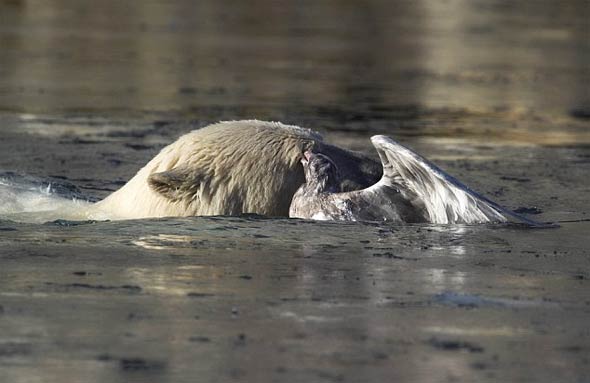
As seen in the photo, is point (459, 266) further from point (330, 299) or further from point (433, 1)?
point (433, 1)

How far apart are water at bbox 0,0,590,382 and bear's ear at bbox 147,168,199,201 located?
0.60ft

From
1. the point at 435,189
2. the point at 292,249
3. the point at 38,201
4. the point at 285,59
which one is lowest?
the point at 292,249

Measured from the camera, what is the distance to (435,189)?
8.27 m

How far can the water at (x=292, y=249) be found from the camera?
548cm

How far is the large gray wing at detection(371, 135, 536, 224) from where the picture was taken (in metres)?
8.20

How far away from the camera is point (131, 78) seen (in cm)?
1936

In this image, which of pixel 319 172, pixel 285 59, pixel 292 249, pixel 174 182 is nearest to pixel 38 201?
pixel 174 182

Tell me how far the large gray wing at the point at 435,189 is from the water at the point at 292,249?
0.07 metres

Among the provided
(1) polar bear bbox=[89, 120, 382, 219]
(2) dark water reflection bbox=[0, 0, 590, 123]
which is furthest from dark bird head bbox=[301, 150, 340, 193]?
(2) dark water reflection bbox=[0, 0, 590, 123]

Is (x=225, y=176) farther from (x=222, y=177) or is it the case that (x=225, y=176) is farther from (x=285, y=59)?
(x=285, y=59)

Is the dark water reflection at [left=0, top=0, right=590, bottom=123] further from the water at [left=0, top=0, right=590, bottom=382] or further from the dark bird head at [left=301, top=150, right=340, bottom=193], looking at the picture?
the dark bird head at [left=301, top=150, right=340, bottom=193]

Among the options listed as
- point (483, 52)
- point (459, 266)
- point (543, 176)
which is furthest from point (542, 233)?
point (483, 52)

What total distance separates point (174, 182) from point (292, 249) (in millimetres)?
799

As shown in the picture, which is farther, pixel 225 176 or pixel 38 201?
pixel 38 201
